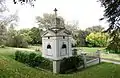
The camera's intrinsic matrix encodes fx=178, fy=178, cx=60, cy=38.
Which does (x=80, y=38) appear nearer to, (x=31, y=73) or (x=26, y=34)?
(x=26, y=34)

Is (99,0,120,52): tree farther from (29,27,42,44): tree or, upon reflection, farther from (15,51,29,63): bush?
(29,27,42,44): tree

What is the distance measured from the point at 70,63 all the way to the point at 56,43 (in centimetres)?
226

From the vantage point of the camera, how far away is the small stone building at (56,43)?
1582cm

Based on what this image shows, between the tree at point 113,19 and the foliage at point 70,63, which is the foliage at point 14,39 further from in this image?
the tree at point 113,19

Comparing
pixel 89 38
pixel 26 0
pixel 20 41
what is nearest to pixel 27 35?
pixel 20 41

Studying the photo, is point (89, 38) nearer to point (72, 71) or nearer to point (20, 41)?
point (20, 41)

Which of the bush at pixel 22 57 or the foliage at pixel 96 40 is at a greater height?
the foliage at pixel 96 40

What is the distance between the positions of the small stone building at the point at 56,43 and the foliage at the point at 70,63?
1.87 ft

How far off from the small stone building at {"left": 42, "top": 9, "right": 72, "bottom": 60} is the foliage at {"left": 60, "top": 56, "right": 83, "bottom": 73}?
0.57 meters

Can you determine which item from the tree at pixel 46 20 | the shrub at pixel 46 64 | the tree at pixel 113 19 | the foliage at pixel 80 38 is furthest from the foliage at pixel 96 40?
the tree at pixel 113 19

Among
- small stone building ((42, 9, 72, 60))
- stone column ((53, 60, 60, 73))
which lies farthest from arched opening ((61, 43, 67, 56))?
stone column ((53, 60, 60, 73))

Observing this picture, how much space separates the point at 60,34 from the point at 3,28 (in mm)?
16836

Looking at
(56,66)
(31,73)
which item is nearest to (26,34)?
(56,66)

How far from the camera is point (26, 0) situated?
668cm
